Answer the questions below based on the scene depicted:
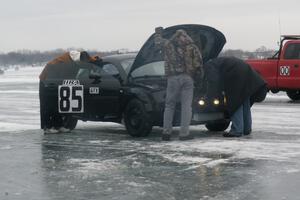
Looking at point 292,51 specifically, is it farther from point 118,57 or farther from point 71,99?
point 71,99

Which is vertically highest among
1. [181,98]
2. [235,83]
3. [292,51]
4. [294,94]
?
[292,51]

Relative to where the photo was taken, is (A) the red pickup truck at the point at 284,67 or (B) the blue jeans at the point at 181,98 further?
(A) the red pickup truck at the point at 284,67

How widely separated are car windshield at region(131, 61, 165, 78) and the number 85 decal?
1.12 m

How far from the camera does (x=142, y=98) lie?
947 centimetres

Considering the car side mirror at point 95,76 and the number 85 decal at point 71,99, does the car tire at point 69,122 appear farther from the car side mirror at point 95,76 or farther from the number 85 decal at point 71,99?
the car side mirror at point 95,76

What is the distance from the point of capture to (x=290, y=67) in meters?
17.9

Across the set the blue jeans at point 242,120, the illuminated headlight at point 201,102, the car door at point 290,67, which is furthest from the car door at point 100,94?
the car door at point 290,67

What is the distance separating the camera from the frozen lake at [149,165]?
566 centimetres

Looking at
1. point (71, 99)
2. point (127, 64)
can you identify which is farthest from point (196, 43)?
point (71, 99)

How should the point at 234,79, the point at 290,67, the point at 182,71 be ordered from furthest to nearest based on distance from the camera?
the point at 290,67 → the point at 234,79 → the point at 182,71

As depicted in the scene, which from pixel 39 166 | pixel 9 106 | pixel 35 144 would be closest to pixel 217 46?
pixel 35 144

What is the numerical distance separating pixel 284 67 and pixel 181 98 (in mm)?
9694

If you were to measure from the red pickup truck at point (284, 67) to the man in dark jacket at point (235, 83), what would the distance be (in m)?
8.64

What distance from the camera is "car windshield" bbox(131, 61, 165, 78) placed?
9.92 m
